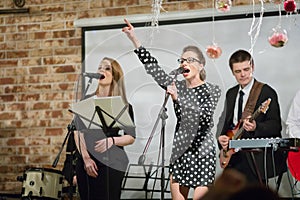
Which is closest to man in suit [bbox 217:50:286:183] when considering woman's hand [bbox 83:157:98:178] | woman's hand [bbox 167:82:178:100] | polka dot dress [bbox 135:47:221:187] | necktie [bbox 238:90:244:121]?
necktie [bbox 238:90:244:121]

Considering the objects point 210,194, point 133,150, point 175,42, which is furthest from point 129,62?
point 210,194

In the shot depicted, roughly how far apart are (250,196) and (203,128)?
280 centimetres

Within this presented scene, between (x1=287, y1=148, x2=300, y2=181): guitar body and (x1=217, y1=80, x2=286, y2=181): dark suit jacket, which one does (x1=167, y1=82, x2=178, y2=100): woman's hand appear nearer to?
(x1=217, y1=80, x2=286, y2=181): dark suit jacket

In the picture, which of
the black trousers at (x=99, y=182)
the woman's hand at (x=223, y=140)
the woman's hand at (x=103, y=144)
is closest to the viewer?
the woman's hand at (x=103, y=144)

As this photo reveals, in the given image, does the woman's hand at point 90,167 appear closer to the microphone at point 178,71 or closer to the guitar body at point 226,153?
the guitar body at point 226,153

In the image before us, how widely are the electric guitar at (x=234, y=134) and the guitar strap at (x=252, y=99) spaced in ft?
0.32

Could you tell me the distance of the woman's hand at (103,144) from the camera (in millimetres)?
3797

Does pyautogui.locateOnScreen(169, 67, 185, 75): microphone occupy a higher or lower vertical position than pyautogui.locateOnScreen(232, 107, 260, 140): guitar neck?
higher

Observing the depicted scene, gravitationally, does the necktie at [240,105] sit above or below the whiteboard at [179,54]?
below

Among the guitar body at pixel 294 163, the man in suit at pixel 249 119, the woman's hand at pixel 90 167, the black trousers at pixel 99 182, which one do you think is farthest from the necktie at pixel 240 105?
the woman's hand at pixel 90 167

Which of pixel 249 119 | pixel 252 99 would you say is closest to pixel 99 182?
pixel 249 119

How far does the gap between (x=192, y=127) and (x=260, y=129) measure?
2.52ft

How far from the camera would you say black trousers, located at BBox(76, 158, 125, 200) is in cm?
395

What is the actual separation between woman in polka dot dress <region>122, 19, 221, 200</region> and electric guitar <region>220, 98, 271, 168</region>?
451 mm
